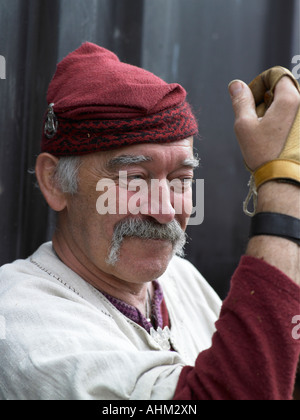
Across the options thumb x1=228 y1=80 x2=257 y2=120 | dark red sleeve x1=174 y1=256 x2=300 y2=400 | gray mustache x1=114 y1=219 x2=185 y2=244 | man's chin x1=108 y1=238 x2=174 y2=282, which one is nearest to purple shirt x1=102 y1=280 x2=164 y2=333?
man's chin x1=108 y1=238 x2=174 y2=282

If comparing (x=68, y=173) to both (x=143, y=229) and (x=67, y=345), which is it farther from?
(x=67, y=345)

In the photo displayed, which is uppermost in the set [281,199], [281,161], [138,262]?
[281,161]

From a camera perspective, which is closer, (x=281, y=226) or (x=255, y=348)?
(x=255, y=348)

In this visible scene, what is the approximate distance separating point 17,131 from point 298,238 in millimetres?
1406

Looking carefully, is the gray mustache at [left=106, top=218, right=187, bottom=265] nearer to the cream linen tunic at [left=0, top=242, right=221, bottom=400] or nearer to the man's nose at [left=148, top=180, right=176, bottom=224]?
the man's nose at [left=148, top=180, right=176, bottom=224]

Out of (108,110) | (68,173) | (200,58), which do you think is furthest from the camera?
(200,58)

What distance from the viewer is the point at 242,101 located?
1.72 m

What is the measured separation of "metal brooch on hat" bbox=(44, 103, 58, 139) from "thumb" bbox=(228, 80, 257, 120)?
1.99 feet

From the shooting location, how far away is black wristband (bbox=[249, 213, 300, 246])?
5.08 feet

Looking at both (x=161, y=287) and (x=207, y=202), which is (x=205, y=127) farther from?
(x=161, y=287)

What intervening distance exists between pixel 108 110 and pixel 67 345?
2.41 ft

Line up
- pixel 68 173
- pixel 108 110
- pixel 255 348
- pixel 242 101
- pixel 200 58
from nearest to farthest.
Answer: pixel 255 348 → pixel 242 101 → pixel 108 110 → pixel 68 173 → pixel 200 58

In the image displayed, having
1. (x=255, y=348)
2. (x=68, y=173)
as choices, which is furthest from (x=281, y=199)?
(x=68, y=173)

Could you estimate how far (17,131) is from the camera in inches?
97.9
